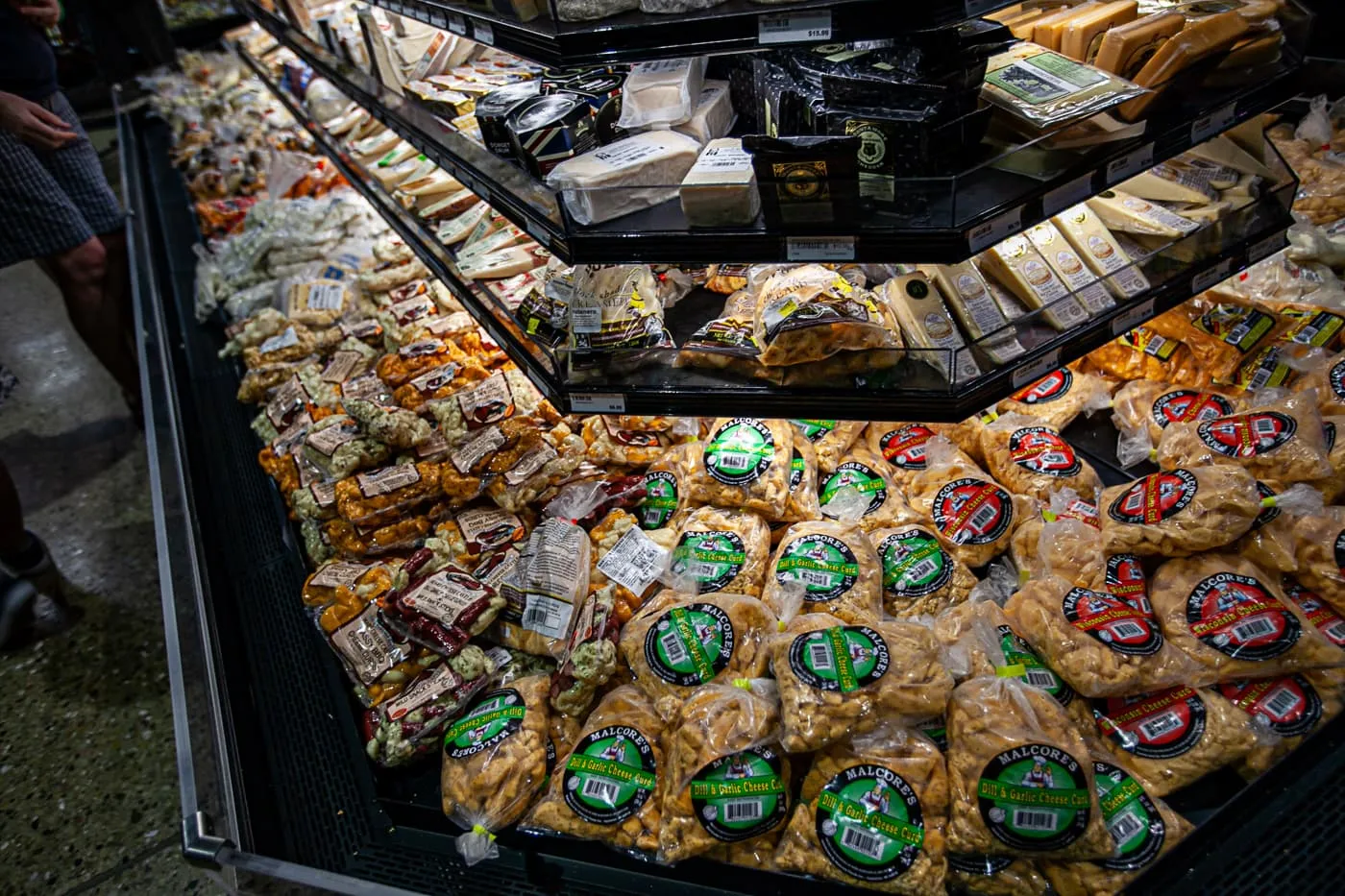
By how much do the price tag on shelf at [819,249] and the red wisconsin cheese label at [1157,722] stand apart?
995 mm

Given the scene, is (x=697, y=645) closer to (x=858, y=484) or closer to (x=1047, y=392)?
(x=858, y=484)

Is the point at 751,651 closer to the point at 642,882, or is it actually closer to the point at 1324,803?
the point at 642,882

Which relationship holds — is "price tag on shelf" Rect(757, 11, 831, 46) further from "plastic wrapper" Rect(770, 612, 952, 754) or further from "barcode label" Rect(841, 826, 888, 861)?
"barcode label" Rect(841, 826, 888, 861)

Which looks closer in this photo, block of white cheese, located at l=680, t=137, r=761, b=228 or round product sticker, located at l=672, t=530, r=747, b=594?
block of white cheese, located at l=680, t=137, r=761, b=228

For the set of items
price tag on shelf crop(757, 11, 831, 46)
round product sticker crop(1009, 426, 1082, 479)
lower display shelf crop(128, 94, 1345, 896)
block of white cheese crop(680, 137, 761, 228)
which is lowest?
lower display shelf crop(128, 94, 1345, 896)

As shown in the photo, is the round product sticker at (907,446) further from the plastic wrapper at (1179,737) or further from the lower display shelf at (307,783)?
the plastic wrapper at (1179,737)

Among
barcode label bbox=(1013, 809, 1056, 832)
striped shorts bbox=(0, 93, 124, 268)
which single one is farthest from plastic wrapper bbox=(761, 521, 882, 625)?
striped shorts bbox=(0, 93, 124, 268)

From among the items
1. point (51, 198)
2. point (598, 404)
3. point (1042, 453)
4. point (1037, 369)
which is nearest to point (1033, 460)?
point (1042, 453)

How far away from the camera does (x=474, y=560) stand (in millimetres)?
2025

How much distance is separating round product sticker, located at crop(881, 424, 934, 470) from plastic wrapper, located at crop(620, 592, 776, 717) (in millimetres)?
652

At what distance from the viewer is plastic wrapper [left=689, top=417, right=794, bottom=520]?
1961 millimetres

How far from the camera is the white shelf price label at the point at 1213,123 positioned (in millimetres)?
1545

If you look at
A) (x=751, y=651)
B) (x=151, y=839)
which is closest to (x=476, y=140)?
(x=751, y=651)

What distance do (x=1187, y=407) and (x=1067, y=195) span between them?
911 mm
